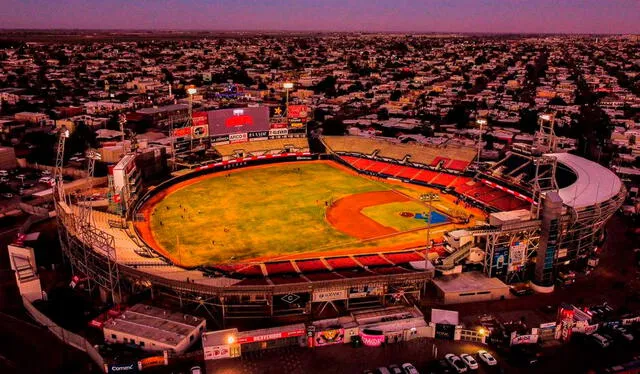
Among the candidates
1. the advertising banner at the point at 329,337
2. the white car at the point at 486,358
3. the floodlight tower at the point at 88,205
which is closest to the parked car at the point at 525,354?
the white car at the point at 486,358

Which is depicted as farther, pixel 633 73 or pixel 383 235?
pixel 633 73

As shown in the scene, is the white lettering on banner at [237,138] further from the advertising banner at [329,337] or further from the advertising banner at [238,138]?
the advertising banner at [329,337]

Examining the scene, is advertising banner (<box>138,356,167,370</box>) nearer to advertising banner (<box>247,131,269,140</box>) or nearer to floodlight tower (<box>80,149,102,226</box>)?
floodlight tower (<box>80,149,102,226</box>)

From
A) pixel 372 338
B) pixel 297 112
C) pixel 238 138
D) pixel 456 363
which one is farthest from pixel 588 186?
A: pixel 238 138

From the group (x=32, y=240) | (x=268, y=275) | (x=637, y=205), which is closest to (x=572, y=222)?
(x=637, y=205)

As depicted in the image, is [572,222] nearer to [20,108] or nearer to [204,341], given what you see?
[204,341]

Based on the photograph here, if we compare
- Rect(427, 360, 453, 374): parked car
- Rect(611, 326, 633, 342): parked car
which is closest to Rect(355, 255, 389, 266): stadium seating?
Rect(427, 360, 453, 374): parked car
